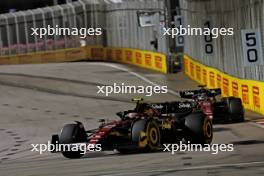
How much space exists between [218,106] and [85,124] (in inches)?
208

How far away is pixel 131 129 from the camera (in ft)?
56.1

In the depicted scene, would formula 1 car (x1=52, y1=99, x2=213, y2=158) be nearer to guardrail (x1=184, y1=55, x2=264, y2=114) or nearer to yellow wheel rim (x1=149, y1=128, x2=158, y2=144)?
yellow wheel rim (x1=149, y1=128, x2=158, y2=144)

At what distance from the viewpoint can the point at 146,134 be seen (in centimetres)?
1700

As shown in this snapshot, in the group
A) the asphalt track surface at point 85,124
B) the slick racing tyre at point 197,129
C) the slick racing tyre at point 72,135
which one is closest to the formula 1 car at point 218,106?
the asphalt track surface at point 85,124

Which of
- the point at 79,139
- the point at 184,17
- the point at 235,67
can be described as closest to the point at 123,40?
the point at 184,17

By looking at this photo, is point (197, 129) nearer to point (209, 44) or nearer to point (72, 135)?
point (72, 135)

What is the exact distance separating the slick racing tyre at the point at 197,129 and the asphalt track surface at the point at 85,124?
35.6 inches

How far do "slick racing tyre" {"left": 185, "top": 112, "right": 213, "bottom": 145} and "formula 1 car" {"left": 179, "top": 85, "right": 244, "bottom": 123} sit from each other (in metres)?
5.00

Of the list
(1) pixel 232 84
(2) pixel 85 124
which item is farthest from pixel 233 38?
(2) pixel 85 124

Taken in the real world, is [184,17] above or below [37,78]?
above

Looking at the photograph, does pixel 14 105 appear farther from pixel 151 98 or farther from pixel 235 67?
pixel 235 67

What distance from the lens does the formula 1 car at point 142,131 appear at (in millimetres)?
17078

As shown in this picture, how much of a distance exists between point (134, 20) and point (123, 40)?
3082mm

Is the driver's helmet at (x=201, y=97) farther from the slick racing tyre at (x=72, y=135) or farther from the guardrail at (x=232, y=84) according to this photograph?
the slick racing tyre at (x=72, y=135)
